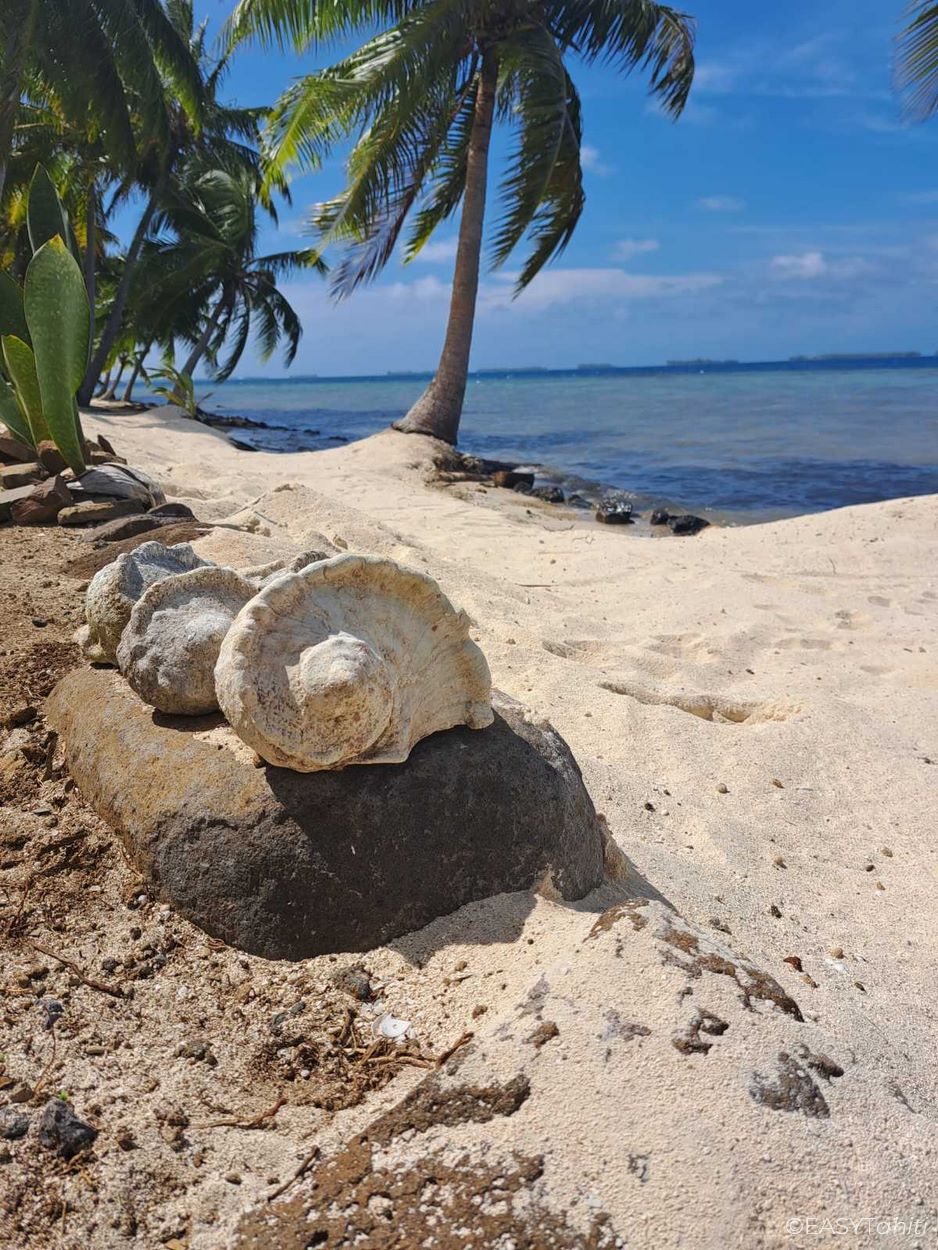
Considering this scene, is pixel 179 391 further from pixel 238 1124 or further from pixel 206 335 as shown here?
pixel 238 1124

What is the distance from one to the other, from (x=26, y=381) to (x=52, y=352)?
0.53m

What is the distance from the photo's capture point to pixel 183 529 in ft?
15.8

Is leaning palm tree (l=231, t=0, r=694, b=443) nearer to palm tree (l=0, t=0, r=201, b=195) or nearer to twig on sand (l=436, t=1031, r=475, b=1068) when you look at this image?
palm tree (l=0, t=0, r=201, b=195)

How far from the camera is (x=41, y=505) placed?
213 inches

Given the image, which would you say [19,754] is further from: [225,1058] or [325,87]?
[325,87]

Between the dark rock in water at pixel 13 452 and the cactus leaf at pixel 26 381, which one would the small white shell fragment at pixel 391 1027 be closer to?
the cactus leaf at pixel 26 381

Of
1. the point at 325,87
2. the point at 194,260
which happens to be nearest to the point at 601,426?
the point at 194,260

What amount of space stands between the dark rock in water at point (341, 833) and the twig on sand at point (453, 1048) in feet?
1.16

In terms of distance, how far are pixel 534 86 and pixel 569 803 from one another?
12641 mm

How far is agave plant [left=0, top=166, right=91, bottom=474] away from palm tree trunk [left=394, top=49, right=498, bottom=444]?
7793 mm

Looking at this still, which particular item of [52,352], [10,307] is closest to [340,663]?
[52,352]

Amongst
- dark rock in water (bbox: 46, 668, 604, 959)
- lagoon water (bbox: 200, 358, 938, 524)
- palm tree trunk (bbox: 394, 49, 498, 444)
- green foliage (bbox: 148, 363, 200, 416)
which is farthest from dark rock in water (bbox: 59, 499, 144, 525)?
green foliage (bbox: 148, 363, 200, 416)

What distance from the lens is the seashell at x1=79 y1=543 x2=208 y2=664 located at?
2.86 meters

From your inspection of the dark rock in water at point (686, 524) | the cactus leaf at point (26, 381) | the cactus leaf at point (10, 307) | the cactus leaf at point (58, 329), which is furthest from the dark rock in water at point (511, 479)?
the cactus leaf at point (58, 329)
